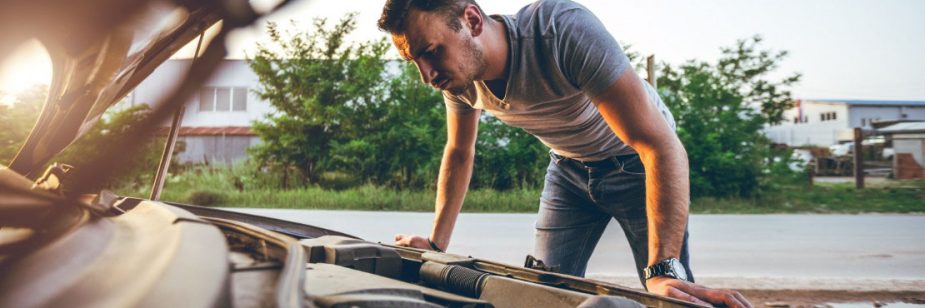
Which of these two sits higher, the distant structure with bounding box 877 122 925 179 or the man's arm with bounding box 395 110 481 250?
the distant structure with bounding box 877 122 925 179

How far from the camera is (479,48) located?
210cm

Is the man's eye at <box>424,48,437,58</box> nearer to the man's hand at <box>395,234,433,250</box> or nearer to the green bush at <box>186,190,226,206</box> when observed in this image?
the man's hand at <box>395,234,433,250</box>

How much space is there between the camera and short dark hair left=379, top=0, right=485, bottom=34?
2016mm

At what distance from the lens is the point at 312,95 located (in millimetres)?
12898

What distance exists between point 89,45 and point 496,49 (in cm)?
123

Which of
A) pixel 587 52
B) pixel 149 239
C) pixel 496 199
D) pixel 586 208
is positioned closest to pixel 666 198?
pixel 587 52

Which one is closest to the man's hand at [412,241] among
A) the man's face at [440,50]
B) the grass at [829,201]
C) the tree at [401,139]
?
the man's face at [440,50]

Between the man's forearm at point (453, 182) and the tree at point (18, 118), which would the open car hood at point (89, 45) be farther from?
the man's forearm at point (453, 182)

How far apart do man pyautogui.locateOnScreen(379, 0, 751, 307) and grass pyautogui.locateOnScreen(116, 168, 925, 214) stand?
27.4ft

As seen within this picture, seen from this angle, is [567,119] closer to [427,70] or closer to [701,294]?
[427,70]

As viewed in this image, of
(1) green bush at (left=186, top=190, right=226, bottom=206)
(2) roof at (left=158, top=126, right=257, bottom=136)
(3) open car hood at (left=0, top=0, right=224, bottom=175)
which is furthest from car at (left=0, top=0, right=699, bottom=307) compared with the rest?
(2) roof at (left=158, top=126, right=257, bottom=136)

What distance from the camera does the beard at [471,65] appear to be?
6.82 feet

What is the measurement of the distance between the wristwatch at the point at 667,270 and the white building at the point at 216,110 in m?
1.23

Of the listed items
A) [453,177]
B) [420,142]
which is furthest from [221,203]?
[453,177]
